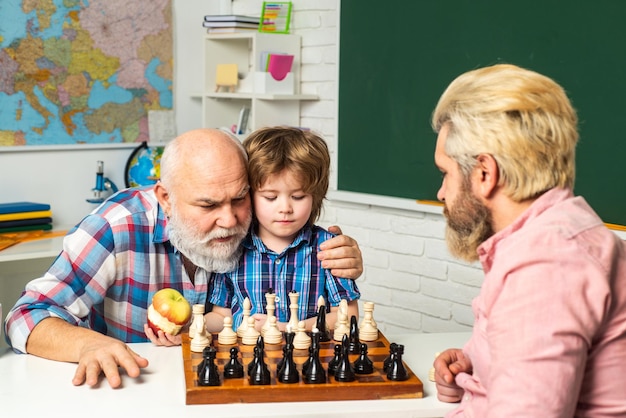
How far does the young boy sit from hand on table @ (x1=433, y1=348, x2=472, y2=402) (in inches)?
22.0

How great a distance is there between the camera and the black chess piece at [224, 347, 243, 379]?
1940mm

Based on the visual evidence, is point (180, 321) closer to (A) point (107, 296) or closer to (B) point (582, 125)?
(A) point (107, 296)

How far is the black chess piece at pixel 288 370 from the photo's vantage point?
193 cm

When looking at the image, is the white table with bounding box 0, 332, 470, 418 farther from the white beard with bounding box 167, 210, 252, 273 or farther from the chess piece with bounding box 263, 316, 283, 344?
the white beard with bounding box 167, 210, 252, 273

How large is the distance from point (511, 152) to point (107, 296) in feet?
5.00

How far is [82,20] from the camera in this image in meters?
4.91

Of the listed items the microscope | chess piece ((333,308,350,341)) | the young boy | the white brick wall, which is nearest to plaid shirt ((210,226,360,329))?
the young boy

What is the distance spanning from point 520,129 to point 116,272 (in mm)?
1471

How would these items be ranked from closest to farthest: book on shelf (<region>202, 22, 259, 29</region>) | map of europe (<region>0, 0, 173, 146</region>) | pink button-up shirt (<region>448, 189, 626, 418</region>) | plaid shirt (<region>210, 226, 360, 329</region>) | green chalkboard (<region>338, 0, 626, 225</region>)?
pink button-up shirt (<region>448, 189, 626, 418</region>) → plaid shirt (<region>210, 226, 360, 329</region>) → green chalkboard (<region>338, 0, 626, 225</region>) → map of europe (<region>0, 0, 173, 146</region>) → book on shelf (<region>202, 22, 259, 29</region>)

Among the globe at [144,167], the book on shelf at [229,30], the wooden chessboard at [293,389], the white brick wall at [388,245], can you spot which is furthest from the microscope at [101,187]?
the wooden chessboard at [293,389]

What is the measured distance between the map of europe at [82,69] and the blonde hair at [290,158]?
2.60m

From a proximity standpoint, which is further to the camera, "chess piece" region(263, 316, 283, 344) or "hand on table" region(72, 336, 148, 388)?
"chess piece" region(263, 316, 283, 344)

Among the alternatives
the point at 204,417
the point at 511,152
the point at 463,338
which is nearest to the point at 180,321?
the point at 204,417

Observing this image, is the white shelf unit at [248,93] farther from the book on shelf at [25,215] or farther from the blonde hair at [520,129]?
the blonde hair at [520,129]
